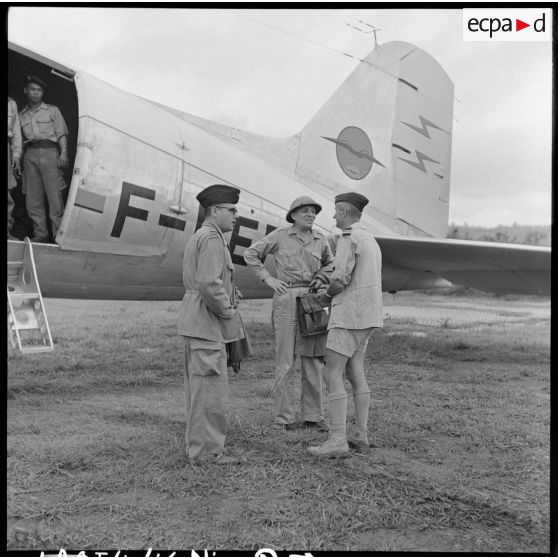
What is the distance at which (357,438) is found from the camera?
3.44m

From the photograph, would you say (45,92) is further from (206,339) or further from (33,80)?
(206,339)

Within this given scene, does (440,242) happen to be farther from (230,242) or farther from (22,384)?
(22,384)

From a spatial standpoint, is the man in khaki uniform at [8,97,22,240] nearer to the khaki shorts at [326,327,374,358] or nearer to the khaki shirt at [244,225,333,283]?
the khaki shirt at [244,225,333,283]

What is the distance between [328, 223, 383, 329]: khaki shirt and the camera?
3334 millimetres

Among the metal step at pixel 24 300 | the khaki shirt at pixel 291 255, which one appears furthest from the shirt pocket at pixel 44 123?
the khaki shirt at pixel 291 255

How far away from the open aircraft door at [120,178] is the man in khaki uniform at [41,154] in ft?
0.89

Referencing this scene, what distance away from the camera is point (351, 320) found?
3.33 metres

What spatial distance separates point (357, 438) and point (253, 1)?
102 inches

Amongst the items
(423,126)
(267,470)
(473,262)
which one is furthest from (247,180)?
(267,470)

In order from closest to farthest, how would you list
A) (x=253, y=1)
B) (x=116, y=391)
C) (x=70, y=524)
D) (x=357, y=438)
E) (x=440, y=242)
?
(x=70, y=524), (x=253, y=1), (x=357, y=438), (x=116, y=391), (x=440, y=242)

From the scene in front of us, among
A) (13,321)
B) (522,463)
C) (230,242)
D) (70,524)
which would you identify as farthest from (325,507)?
(230,242)

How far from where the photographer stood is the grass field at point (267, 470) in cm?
243

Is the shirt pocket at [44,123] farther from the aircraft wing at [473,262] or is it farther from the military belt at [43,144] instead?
the aircraft wing at [473,262]

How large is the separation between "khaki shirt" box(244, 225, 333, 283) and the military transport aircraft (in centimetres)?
135
